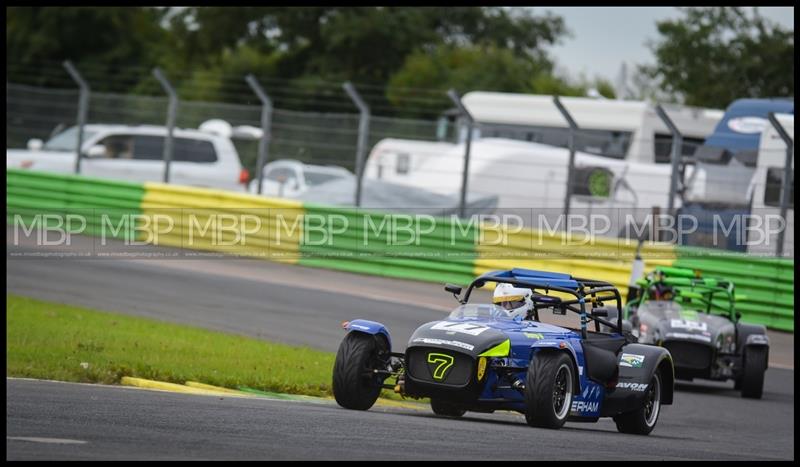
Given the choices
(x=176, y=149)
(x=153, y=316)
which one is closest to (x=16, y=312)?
(x=153, y=316)

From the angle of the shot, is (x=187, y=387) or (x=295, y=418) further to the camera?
(x=187, y=387)

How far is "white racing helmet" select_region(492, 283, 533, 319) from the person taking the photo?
10.9 meters

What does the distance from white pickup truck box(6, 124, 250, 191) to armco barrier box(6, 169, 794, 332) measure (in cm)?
144

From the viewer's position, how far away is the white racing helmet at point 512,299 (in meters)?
10.9

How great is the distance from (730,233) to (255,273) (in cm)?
718

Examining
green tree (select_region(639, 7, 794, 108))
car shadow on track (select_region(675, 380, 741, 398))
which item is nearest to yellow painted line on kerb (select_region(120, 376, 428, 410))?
car shadow on track (select_region(675, 380, 741, 398))

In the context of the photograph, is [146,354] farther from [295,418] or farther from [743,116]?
[743,116]

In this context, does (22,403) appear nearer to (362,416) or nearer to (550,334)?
(362,416)

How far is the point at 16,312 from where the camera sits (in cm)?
1542

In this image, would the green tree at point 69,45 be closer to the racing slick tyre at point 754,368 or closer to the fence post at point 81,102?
the fence post at point 81,102

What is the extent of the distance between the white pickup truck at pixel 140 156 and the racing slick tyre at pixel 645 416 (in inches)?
635

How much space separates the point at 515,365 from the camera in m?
10.2

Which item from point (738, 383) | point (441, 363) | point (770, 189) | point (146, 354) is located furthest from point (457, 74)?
point (441, 363)

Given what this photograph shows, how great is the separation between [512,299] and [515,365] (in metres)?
0.80
